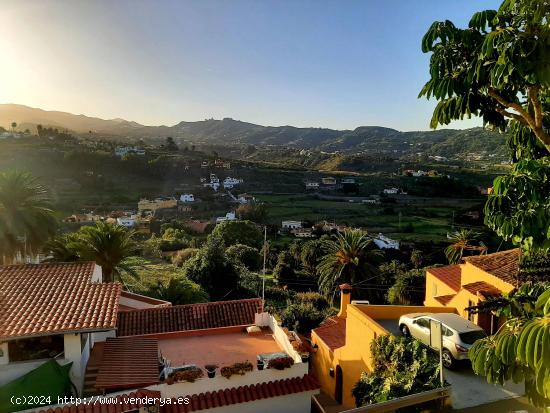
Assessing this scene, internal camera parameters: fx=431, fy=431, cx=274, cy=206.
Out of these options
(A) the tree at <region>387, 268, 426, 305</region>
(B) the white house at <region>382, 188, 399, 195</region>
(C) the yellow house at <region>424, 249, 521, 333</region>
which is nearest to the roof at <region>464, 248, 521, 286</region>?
(C) the yellow house at <region>424, 249, 521, 333</region>

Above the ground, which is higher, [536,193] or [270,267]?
[536,193]

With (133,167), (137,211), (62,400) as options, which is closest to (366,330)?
(62,400)

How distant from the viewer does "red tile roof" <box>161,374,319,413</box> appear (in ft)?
28.4

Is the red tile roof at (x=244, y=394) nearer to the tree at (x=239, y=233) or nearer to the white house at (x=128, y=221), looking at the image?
the tree at (x=239, y=233)

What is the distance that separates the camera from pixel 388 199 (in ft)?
319

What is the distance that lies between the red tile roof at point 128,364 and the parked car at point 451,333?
6.37 m

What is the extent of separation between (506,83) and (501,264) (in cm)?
1297

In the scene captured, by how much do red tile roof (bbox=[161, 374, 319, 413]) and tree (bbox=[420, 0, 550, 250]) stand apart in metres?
6.83

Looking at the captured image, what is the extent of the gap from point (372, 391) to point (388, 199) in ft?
300

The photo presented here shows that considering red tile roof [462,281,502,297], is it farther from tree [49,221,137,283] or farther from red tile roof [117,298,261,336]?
tree [49,221,137,283]

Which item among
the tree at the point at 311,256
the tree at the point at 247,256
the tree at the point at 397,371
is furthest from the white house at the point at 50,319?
the tree at the point at 311,256

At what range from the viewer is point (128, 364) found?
10.0m

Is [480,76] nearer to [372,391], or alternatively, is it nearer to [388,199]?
[372,391]

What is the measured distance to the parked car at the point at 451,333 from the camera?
10117 mm
